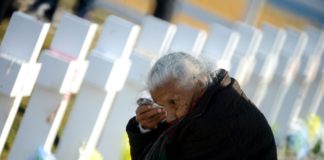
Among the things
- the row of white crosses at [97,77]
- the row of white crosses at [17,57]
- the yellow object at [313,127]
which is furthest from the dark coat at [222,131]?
the yellow object at [313,127]

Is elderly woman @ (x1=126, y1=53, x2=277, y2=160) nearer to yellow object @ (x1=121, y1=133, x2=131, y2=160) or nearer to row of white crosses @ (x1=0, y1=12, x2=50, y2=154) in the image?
row of white crosses @ (x1=0, y1=12, x2=50, y2=154)

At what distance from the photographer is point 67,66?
14.2 feet

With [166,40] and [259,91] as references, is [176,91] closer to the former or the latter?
[166,40]

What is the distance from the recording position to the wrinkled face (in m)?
Result: 3.51

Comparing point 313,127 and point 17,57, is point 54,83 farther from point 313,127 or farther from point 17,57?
point 313,127

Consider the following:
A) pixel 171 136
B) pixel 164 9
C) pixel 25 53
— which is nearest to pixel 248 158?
pixel 171 136

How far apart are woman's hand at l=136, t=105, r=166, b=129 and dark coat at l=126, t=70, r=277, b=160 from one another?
25 centimetres

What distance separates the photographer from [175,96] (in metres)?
3.53

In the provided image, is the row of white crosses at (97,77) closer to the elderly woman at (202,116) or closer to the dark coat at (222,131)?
the elderly woman at (202,116)

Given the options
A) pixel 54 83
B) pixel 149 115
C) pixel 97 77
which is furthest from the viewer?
pixel 97 77

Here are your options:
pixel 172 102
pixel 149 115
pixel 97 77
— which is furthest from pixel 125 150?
pixel 172 102

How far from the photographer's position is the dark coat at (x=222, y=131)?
3447 mm

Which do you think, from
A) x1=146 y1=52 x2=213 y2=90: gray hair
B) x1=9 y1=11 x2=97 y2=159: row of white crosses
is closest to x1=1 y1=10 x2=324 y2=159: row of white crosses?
x1=9 y1=11 x2=97 y2=159: row of white crosses

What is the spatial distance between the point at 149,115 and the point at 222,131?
0.44 m
